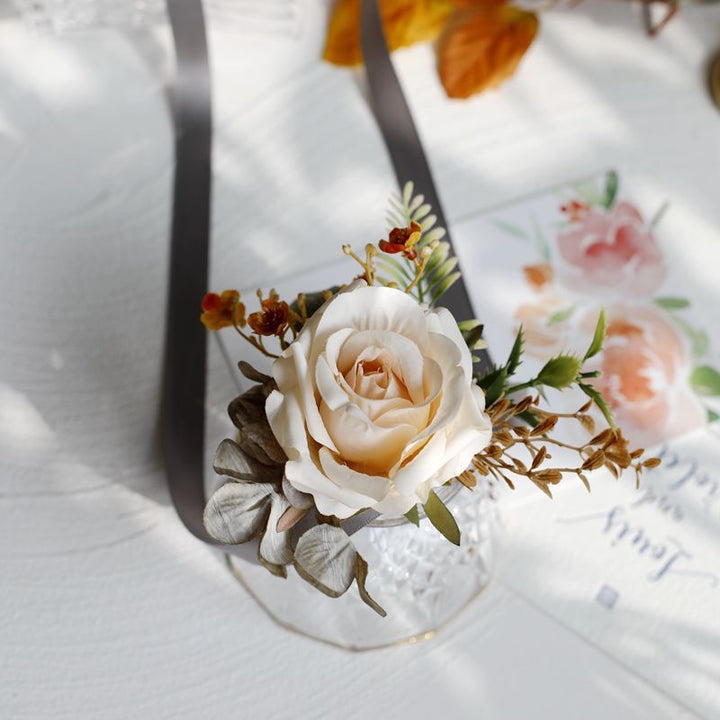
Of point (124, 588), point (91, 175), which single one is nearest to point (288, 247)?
point (91, 175)

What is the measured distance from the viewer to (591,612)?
62cm

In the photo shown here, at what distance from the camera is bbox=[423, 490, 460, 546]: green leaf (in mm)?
441

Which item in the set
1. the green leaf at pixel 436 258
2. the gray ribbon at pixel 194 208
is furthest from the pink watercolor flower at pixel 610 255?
the green leaf at pixel 436 258

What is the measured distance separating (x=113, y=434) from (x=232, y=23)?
0.36 metres

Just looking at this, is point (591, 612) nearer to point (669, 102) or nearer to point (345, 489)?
point (345, 489)

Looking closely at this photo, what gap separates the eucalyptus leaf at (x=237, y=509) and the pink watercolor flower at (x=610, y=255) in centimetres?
35

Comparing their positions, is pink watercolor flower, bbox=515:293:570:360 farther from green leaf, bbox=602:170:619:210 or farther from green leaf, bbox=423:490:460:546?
green leaf, bbox=423:490:460:546

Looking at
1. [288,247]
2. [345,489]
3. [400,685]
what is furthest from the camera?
[288,247]

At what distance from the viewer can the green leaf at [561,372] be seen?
1.41 ft

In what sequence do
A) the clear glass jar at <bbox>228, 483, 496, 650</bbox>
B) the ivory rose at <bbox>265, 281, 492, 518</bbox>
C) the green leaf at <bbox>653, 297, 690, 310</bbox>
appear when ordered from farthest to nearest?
the green leaf at <bbox>653, 297, 690, 310</bbox>, the clear glass jar at <bbox>228, 483, 496, 650</bbox>, the ivory rose at <bbox>265, 281, 492, 518</bbox>

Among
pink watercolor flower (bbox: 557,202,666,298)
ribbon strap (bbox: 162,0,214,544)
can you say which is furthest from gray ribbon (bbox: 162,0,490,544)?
pink watercolor flower (bbox: 557,202,666,298)

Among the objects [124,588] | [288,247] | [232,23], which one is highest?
[232,23]

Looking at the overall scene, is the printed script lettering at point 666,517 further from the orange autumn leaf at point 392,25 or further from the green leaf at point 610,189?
the orange autumn leaf at point 392,25

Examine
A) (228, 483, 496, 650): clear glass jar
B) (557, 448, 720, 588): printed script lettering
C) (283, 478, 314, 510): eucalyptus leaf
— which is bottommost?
(228, 483, 496, 650): clear glass jar
